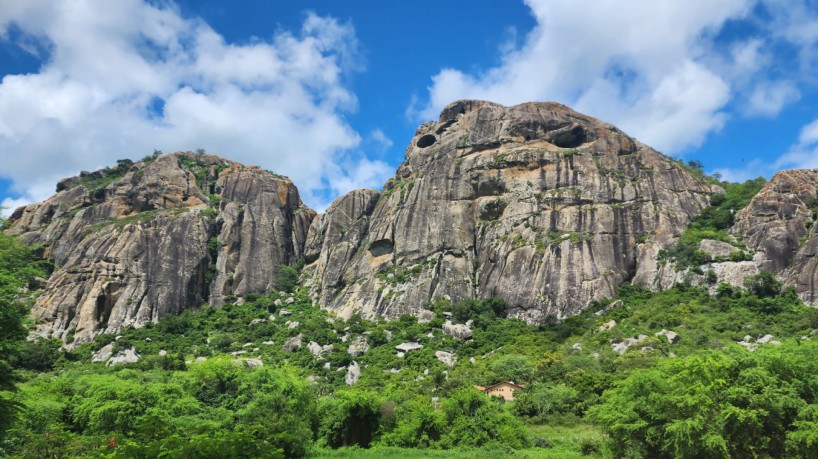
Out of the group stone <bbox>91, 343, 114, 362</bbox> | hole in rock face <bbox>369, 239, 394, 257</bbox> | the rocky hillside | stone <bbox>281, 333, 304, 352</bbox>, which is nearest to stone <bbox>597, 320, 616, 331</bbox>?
the rocky hillside

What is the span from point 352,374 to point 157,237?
174 ft

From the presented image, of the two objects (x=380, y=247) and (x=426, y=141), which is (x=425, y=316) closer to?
(x=380, y=247)

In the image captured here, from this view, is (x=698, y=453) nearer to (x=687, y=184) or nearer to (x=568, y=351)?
(x=568, y=351)

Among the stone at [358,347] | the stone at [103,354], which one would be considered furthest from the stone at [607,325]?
the stone at [103,354]

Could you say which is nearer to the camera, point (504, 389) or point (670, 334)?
point (504, 389)

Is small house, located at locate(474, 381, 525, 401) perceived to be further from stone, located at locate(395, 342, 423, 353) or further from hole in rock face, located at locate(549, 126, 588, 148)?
hole in rock face, located at locate(549, 126, 588, 148)

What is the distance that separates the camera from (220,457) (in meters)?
14.6

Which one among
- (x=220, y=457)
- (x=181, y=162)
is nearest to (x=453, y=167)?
(x=181, y=162)

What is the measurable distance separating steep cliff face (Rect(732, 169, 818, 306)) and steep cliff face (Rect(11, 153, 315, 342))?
7898 centimetres

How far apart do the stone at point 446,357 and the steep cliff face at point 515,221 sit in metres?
15.8

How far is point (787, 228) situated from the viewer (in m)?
75.2

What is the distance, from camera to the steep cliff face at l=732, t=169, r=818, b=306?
69.5 metres

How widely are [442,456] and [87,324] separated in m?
72.9

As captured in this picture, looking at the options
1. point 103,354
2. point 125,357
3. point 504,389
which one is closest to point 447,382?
point 504,389
